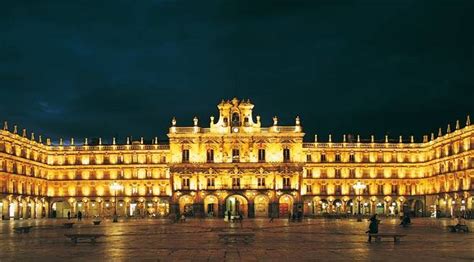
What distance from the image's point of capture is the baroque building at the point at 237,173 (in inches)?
4717

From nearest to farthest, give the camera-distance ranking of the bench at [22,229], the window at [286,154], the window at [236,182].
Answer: the bench at [22,229] < the window at [236,182] < the window at [286,154]

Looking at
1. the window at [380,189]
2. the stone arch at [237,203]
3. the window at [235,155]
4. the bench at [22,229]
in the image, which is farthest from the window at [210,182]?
the bench at [22,229]

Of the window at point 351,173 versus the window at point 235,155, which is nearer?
the window at point 235,155

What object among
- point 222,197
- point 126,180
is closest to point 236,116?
point 222,197

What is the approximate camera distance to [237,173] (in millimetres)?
124688

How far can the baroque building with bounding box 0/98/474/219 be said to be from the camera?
120 meters

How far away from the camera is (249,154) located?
126 meters

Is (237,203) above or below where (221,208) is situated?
above

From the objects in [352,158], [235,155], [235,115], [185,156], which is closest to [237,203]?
[235,155]

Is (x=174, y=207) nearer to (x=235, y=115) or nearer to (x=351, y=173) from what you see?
(x=235, y=115)

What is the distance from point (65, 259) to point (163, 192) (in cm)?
10611

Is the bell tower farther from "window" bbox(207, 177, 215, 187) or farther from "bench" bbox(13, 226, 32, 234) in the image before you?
"bench" bbox(13, 226, 32, 234)

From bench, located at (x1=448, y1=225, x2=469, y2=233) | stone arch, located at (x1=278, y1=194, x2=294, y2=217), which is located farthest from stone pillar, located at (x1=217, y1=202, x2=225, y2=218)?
bench, located at (x1=448, y1=225, x2=469, y2=233)

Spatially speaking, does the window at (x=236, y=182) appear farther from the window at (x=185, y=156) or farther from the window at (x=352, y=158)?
the window at (x=352, y=158)
